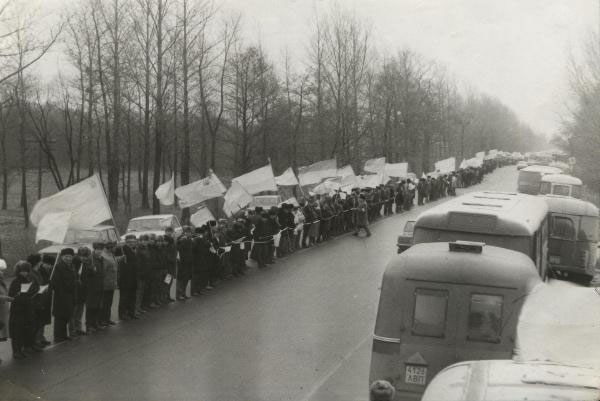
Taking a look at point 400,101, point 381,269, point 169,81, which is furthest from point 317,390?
point 400,101

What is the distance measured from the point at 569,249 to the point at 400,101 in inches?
1765

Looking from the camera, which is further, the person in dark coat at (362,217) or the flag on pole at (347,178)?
the flag on pole at (347,178)

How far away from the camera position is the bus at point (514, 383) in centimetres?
437

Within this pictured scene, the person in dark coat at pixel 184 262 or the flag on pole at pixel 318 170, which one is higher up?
the flag on pole at pixel 318 170

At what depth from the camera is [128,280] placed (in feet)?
47.2

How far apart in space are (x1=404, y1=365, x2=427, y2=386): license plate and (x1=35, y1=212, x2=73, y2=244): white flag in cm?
703

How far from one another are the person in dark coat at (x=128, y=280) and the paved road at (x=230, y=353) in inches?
15.5

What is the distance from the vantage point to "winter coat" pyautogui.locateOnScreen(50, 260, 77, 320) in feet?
40.7

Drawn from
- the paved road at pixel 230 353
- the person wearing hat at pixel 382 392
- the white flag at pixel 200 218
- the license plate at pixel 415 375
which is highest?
the person wearing hat at pixel 382 392

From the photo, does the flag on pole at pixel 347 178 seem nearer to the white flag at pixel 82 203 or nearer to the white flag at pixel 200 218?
the white flag at pixel 200 218

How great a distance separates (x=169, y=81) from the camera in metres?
33.4

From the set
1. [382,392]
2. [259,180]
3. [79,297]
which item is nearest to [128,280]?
[79,297]

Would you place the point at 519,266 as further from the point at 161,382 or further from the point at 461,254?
the point at 161,382

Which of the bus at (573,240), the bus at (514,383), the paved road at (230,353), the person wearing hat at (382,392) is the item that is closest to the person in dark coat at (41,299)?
the paved road at (230,353)
